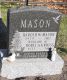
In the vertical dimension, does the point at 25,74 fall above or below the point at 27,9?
below

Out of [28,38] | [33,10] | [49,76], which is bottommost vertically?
[49,76]

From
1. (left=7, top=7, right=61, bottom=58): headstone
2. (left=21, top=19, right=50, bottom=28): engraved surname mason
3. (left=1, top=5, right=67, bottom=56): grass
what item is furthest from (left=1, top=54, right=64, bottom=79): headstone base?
(left=1, top=5, right=67, bottom=56): grass

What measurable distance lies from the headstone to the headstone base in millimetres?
183

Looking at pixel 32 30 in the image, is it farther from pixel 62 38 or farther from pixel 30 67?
pixel 62 38

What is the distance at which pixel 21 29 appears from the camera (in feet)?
17.4

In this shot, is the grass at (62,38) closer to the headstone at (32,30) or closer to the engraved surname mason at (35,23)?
the headstone at (32,30)

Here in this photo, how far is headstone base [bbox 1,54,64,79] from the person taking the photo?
540cm

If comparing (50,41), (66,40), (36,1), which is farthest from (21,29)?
(36,1)

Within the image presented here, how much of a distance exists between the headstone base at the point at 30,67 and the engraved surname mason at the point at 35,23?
737 millimetres

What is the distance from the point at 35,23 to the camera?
530cm

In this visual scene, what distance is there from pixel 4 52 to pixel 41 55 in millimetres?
810

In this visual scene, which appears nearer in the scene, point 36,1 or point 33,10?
point 33,10

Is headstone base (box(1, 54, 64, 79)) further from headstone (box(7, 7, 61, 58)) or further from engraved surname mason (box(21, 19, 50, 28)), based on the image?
engraved surname mason (box(21, 19, 50, 28))

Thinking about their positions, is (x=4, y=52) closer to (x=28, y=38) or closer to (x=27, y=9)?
(x=28, y=38)
